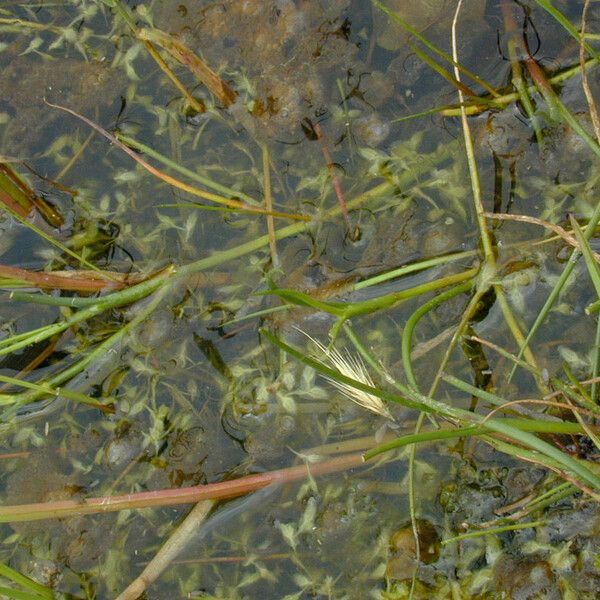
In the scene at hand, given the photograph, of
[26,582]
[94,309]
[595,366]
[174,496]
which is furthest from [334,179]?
[26,582]

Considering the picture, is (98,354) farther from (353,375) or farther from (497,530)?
(497,530)

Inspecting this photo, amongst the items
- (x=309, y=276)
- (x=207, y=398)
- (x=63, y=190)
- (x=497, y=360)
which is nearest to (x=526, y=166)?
(x=497, y=360)

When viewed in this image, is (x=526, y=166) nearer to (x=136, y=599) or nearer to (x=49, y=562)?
(x=136, y=599)

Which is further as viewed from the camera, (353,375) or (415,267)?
(415,267)

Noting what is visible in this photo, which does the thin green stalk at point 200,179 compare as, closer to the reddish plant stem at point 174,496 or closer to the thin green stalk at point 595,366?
the reddish plant stem at point 174,496

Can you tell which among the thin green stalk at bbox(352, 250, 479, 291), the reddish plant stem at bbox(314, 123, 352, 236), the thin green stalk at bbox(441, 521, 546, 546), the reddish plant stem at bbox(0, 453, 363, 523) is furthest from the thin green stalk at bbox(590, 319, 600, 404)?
the reddish plant stem at bbox(314, 123, 352, 236)

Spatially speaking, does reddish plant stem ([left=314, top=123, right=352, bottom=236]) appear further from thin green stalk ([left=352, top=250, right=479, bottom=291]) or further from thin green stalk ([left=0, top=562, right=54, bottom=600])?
thin green stalk ([left=0, top=562, right=54, bottom=600])

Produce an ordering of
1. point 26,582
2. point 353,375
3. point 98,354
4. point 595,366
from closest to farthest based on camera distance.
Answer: point 595,366 → point 26,582 → point 353,375 → point 98,354

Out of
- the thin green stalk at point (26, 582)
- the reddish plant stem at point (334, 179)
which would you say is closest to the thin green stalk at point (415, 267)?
the reddish plant stem at point (334, 179)
